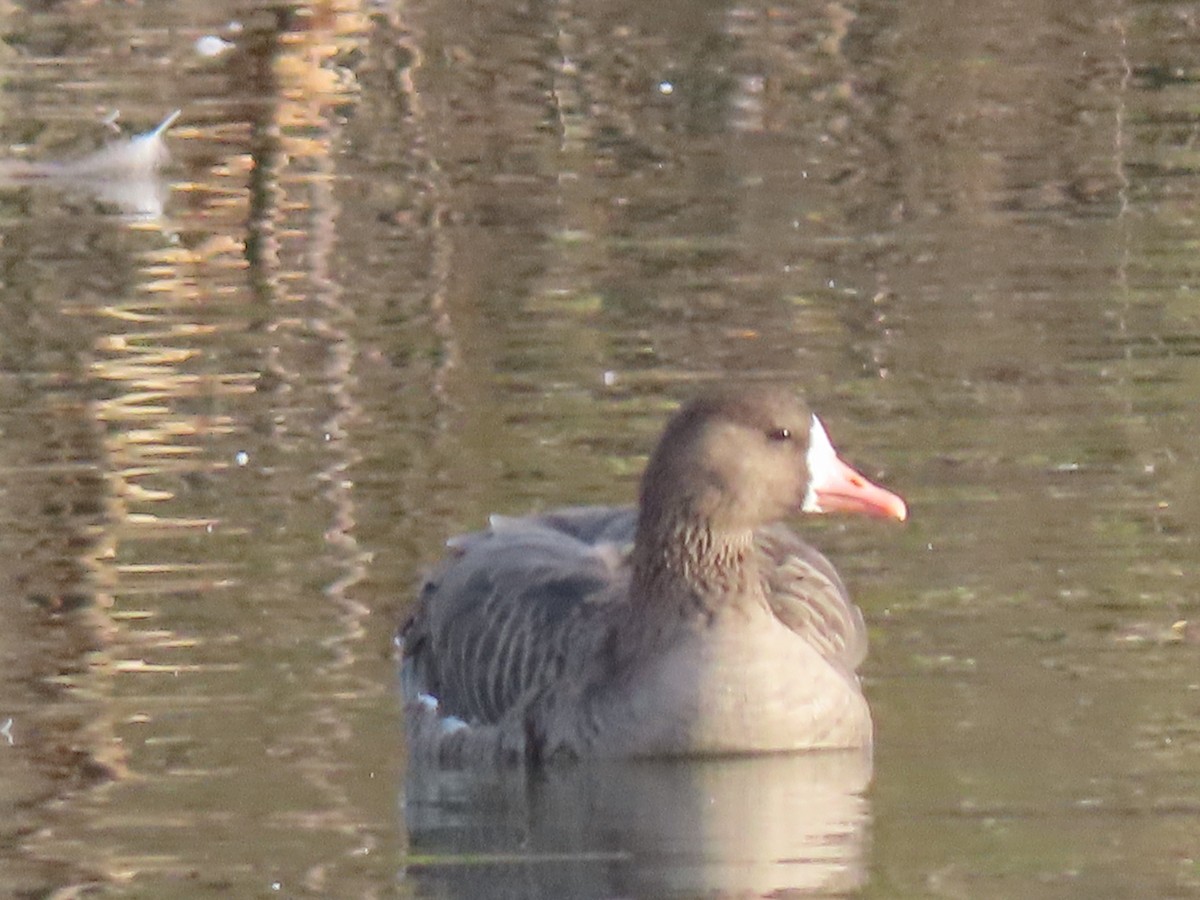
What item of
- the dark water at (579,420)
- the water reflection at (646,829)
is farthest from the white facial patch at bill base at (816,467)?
the water reflection at (646,829)

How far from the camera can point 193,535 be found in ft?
39.4

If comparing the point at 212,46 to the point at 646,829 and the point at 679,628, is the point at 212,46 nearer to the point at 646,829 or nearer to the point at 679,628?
the point at 679,628

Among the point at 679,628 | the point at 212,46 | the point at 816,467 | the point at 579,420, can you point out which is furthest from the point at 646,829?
the point at 212,46

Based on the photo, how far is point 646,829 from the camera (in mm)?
9133

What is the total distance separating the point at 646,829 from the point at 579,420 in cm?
443

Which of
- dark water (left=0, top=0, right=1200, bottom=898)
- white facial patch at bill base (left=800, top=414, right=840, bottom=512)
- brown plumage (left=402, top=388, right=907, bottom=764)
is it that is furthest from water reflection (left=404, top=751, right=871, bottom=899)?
white facial patch at bill base (left=800, top=414, right=840, bottom=512)

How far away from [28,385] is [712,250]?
4.19 meters

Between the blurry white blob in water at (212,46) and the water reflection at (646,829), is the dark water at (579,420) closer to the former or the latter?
the water reflection at (646,829)

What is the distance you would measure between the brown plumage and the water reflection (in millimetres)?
134

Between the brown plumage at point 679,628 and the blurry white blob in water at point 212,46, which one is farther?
the blurry white blob in water at point 212,46

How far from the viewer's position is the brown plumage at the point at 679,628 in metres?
9.78

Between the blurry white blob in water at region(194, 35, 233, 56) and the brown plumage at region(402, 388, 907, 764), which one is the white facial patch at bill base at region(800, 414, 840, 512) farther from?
the blurry white blob in water at region(194, 35, 233, 56)

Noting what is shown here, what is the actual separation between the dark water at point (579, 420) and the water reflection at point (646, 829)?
0.08 ft

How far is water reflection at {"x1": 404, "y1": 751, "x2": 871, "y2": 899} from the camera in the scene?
28.0 feet
